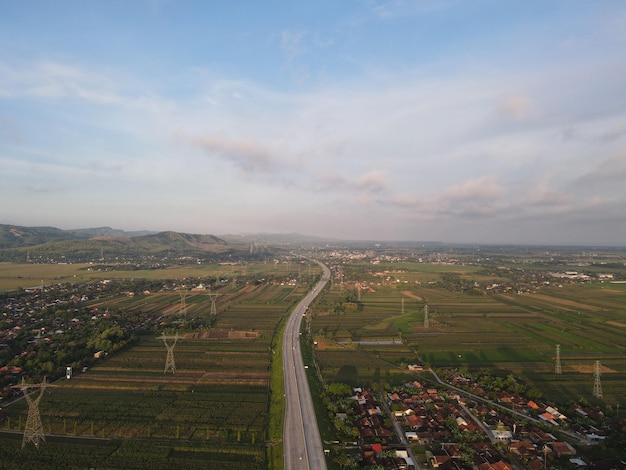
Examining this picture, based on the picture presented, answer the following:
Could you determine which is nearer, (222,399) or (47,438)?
(47,438)

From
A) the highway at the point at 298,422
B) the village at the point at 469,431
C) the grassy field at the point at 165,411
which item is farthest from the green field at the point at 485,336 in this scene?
the grassy field at the point at 165,411

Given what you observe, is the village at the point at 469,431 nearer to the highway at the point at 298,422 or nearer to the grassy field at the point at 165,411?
the highway at the point at 298,422

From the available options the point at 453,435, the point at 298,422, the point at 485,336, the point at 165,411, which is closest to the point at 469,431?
the point at 453,435

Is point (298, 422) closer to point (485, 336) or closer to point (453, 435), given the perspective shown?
point (453, 435)

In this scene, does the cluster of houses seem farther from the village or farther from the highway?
the highway

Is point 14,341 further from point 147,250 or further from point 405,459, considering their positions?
point 147,250

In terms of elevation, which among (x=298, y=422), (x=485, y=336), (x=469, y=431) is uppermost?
(x=485, y=336)

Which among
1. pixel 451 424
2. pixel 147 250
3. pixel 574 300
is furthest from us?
pixel 147 250

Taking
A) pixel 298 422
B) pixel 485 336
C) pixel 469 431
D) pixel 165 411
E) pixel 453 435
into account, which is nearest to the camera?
pixel 453 435

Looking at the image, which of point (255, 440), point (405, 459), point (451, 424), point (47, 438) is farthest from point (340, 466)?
point (47, 438)
